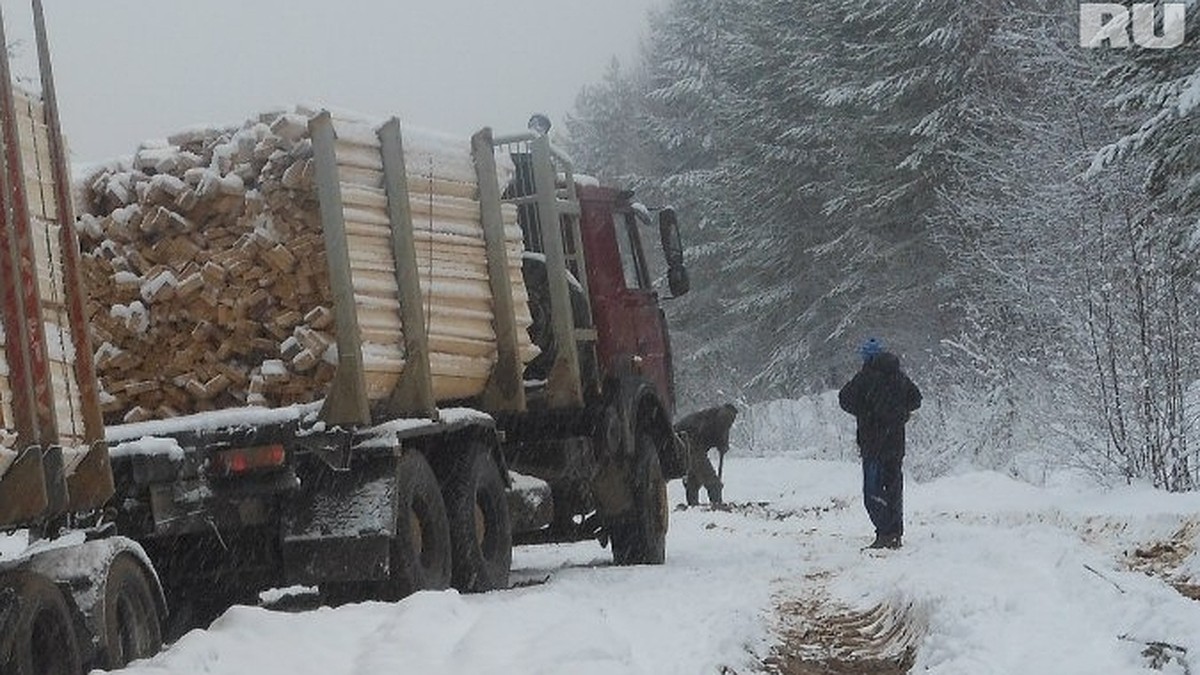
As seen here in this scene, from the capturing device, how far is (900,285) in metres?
34.3

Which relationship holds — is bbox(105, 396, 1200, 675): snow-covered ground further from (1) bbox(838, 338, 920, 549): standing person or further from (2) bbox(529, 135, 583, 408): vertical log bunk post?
(2) bbox(529, 135, 583, 408): vertical log bunk post

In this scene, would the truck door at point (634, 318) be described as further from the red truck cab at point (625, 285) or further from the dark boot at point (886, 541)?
the dark boot at point (886, 541)

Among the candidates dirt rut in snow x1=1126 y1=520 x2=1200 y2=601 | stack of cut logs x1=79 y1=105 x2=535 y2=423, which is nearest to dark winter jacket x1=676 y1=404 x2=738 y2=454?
dirt rut in snow x1=1126 y1=520 x2=1200 y2=601

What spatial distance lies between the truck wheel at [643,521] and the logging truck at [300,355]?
265 centimetres

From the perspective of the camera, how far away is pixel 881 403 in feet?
48.0

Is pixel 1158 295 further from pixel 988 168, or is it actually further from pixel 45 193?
pixel 45 193

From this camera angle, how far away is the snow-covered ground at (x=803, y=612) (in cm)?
632

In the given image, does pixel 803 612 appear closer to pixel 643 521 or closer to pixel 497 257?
pixel 497 257

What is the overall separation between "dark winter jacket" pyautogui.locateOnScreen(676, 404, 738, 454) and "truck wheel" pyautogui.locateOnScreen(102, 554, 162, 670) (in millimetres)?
16480

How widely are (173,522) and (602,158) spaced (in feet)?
170

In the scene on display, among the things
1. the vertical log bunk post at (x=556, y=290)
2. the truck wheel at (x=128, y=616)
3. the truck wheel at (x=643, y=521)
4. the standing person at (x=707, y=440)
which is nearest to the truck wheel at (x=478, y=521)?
the vertical log bunk post at (x=556, y=290)

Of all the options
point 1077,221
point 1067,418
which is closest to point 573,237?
point 1067,418

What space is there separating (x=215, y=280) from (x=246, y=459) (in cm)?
113

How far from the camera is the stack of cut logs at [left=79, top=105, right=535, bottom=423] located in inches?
346
